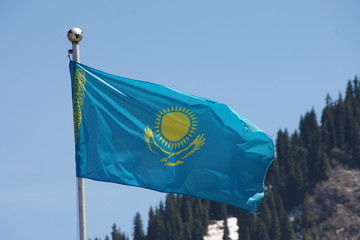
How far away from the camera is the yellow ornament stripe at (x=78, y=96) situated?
19.2 m

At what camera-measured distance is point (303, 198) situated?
16012 cm

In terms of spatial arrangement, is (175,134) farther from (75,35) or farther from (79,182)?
(75,35)

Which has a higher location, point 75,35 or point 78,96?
point 75,35

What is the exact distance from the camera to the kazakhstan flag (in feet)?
64.4

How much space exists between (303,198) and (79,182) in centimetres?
14362

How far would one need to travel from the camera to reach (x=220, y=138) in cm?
2027

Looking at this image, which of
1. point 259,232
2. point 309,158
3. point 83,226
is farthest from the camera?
point 309,158

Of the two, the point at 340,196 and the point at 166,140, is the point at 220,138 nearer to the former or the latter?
the point at 166,140

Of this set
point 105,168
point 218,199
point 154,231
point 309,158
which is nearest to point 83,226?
point 105,168

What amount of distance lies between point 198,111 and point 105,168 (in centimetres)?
225

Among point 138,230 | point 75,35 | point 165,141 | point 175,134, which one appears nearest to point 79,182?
point 165,141

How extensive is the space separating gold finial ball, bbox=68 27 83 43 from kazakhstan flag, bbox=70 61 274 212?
76cm

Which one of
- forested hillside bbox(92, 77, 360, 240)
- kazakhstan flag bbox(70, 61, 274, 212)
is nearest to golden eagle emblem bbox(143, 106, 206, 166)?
kazakhstan flag bbox(70, 61, 274, 212)

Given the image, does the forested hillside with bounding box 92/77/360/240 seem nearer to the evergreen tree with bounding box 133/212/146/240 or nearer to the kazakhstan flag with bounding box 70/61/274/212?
the evergreen tree with bounding box 133/212/146/240
